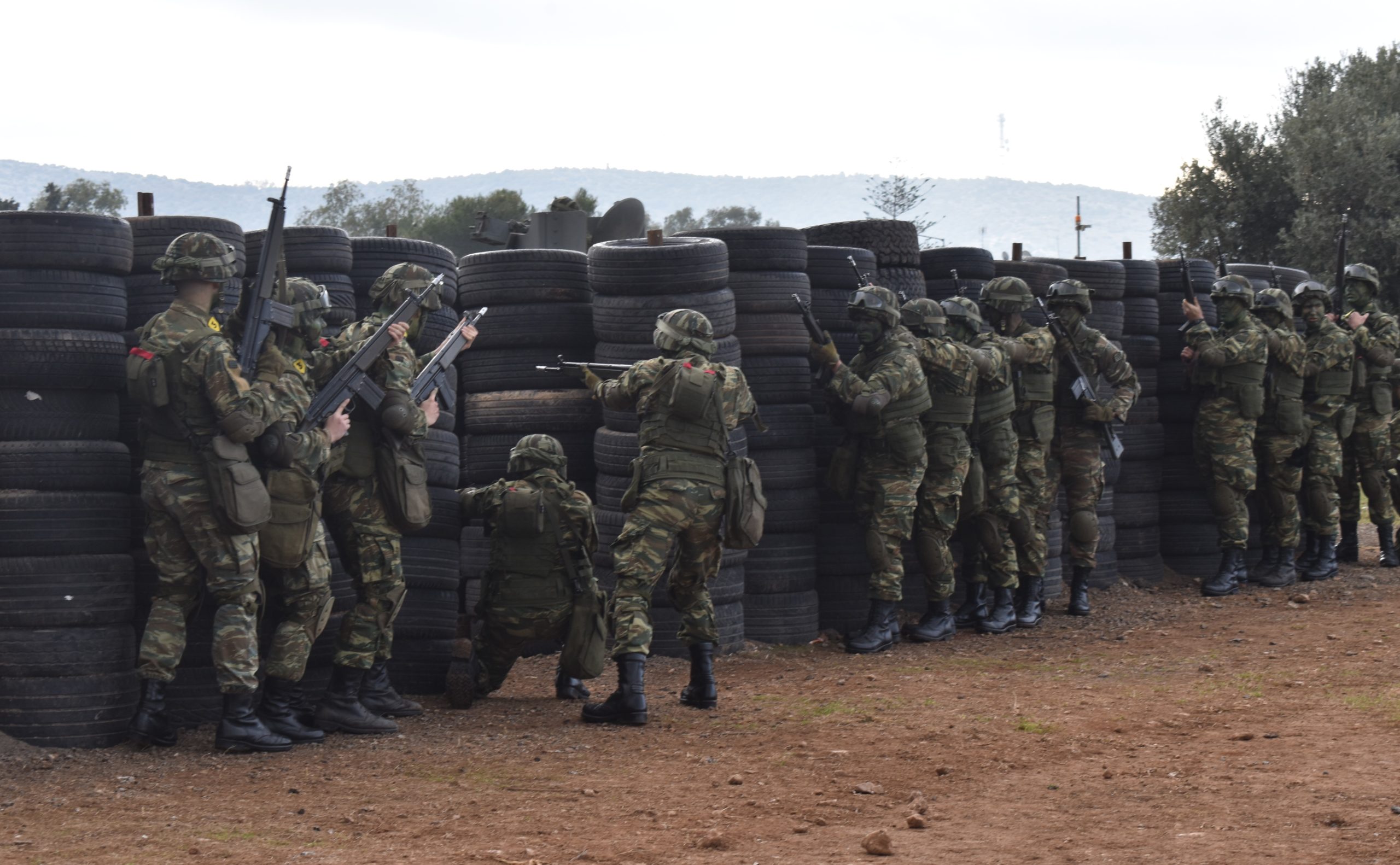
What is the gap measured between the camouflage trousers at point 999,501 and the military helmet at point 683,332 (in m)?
3.20

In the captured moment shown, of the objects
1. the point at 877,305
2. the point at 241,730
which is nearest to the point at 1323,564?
the point at 877,305

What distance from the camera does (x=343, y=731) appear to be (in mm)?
6805

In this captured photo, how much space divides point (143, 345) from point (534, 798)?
260 centimetres

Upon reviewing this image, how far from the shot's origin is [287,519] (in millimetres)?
6426

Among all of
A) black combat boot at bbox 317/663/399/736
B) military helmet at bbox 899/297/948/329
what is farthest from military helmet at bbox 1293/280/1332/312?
black combat boot at bbox 317/663/399/736

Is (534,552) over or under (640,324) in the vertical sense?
under

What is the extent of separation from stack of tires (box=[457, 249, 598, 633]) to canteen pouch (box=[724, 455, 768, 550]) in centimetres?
169

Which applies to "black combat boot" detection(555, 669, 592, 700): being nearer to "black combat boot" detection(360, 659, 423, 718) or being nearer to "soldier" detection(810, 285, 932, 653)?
"black combat boot" detection(360, 659, 423, 718)

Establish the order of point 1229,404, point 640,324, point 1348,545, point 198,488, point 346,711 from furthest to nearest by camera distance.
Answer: point 1348,545 → point 1229,404 → point 640,324 → point 346,711 → point 198,488

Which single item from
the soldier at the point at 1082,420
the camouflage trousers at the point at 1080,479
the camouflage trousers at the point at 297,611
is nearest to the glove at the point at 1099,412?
the soldier at the point at 1082,420

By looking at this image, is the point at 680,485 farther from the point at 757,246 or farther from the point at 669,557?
the point at 757,246

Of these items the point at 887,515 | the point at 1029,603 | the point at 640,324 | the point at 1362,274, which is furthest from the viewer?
the point at 1362,274

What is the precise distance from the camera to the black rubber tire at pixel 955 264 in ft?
35.2

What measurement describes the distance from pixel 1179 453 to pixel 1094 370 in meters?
2.05
